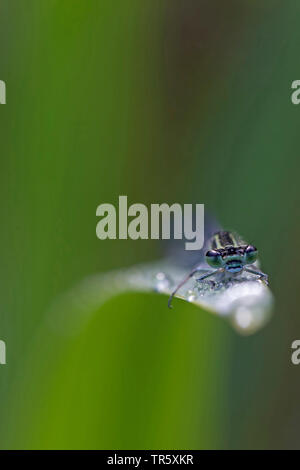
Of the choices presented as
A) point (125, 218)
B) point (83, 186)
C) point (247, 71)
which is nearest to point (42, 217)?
point (83, 186)

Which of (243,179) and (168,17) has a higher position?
(168,17)

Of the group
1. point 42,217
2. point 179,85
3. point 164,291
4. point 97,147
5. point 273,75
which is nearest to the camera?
point 164,291

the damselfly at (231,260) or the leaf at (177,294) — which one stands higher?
the damselfly at (231,260)

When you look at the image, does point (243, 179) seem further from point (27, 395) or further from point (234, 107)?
point (27, 395)
